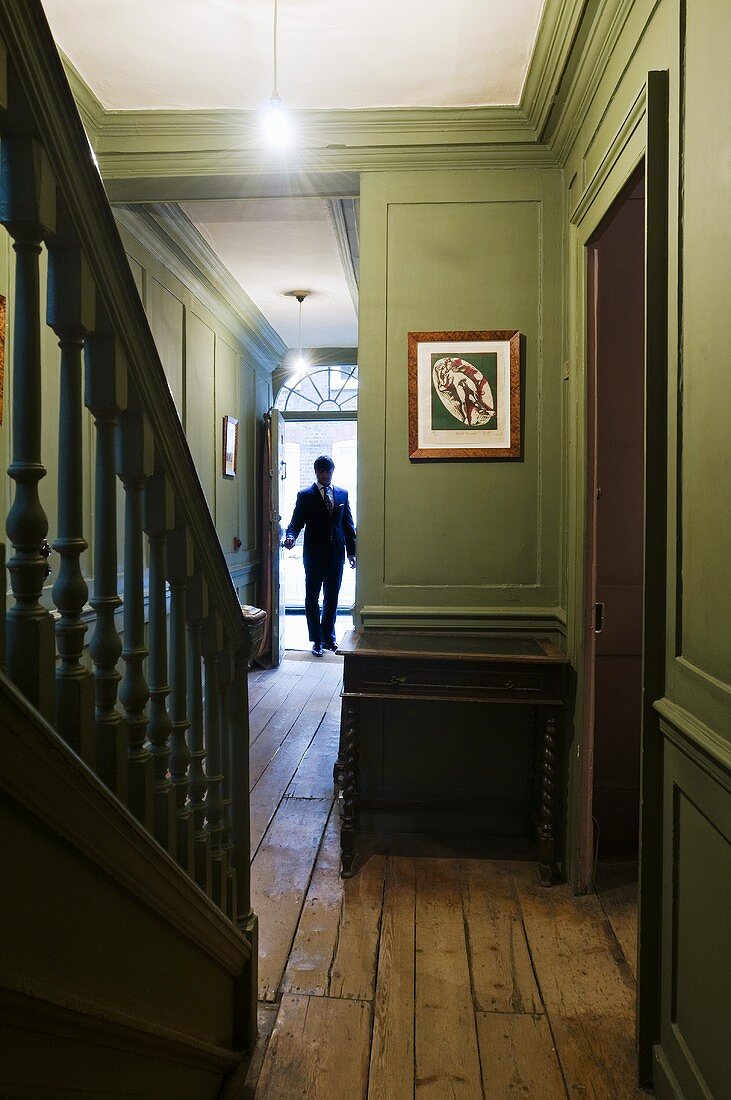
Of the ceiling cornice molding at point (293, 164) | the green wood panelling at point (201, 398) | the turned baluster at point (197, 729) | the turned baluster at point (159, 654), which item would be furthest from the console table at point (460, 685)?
the green wood panelling at point (201, 398)

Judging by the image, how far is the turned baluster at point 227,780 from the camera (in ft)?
5.90

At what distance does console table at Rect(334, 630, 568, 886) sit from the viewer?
2.84 meters

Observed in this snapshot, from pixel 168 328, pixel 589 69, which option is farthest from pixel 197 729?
pixel 168 328

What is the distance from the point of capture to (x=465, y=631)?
3.22m

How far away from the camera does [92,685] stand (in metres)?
1.09

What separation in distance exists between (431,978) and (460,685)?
3.30 ft

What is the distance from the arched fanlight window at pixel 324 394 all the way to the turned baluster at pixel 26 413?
8458 millimetres

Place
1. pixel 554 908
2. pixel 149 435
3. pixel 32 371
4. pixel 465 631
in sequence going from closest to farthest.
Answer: pixel 32 371, pixel 149 435, pixel 554 908, pixel 465 631

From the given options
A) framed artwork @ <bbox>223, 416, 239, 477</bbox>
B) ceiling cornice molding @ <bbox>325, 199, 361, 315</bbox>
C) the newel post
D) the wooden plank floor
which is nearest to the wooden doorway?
the wooden plank floor

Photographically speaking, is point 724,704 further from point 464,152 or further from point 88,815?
point 464,152

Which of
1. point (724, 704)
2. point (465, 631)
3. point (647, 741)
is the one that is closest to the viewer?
point (724, 704)

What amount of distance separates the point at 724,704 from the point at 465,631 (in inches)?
70.3

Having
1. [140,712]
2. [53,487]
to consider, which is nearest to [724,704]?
[140,712]

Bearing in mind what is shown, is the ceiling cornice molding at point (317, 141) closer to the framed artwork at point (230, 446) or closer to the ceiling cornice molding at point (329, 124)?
the ceiling cornice molding at point (329, 124)
